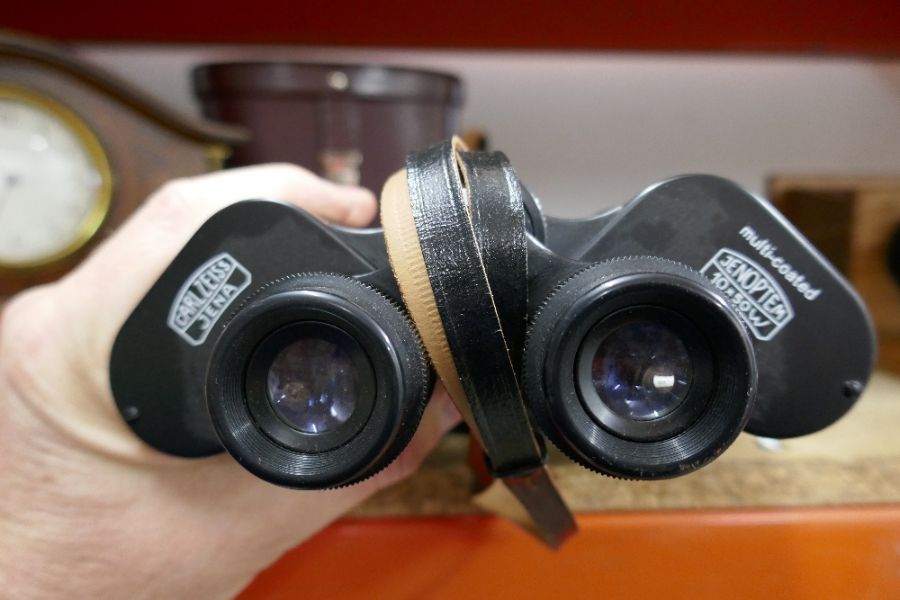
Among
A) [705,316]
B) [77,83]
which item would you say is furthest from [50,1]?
[705,316]

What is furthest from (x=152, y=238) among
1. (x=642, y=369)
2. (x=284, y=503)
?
(x=642, y=369)

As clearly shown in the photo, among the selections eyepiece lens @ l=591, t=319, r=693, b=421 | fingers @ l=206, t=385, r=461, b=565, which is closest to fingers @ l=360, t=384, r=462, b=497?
fingers @ l=206, t=385, r=461, b=565

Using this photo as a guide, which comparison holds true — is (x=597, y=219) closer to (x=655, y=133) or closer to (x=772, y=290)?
(x=772, y=290)

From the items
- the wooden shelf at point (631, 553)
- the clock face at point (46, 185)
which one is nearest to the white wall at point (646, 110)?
the clock face at point (46, 185)

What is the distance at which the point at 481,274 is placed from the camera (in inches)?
12.0

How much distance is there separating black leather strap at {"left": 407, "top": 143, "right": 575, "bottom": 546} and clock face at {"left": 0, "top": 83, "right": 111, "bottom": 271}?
1.57 ft

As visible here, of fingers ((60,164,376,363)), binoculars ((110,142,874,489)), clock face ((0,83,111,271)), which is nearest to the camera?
binoculars ((110,142,874,489))

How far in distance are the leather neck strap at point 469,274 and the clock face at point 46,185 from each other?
18.6 inches

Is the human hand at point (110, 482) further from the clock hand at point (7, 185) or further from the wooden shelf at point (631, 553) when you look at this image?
the clock hand at point (7, 185)

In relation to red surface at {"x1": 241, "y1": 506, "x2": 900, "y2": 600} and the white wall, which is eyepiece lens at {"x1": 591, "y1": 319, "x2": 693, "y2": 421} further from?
the white wall

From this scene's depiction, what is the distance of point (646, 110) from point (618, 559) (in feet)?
2.09

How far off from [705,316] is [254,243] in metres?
0.25

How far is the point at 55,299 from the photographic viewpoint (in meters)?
0.42

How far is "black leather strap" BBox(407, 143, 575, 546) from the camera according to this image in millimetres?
305
